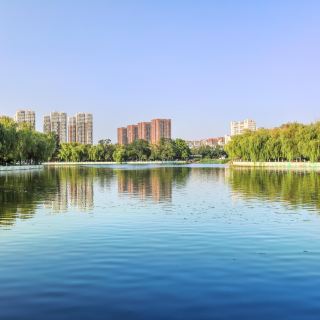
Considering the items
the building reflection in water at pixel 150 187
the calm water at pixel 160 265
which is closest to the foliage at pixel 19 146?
the building reflection in water at pixel 150 187

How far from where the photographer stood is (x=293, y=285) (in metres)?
8.12

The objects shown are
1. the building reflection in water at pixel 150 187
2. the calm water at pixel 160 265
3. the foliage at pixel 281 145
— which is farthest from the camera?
the foliage at pixel 281 145

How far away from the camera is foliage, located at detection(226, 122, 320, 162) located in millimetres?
75375

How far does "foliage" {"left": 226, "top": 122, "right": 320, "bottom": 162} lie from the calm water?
2355 inches

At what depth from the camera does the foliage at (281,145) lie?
7538 cm

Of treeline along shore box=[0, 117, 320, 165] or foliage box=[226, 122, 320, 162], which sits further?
foliage box=[226, 122, 320, 162]

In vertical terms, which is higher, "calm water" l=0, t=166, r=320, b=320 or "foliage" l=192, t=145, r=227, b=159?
"foliage" l=192, t=145, r=227, b=159

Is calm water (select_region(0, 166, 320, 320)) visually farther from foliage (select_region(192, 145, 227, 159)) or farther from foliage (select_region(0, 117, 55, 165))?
foliage (select_region(192, 145, 227, 159))

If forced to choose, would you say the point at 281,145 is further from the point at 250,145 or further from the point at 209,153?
the point at 209,153

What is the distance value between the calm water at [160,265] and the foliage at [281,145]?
196 ft

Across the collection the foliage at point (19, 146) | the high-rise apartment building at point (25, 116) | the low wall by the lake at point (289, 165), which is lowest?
the low wall by the lake at point (289, 165)

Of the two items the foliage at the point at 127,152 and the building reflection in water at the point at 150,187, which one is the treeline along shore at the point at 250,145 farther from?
the foliage at the point at 127,152

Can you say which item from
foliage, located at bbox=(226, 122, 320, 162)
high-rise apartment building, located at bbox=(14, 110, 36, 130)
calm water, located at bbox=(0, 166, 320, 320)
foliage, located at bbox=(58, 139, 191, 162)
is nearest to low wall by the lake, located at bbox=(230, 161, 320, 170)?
foliage, located at bbox=(226, 122, 320, 162)

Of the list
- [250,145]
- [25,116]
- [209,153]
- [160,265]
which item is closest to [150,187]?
[160,265]
